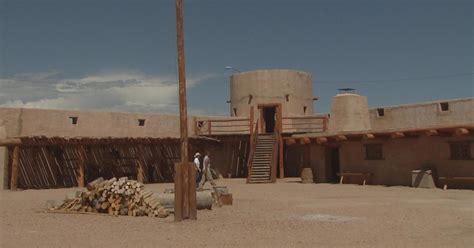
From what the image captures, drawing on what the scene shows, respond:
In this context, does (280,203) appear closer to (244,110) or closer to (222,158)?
(222,158)

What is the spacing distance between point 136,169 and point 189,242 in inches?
791

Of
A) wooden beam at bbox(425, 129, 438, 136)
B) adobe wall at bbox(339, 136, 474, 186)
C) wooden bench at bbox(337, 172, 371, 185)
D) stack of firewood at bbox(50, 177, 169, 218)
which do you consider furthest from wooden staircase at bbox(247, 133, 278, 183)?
stack of firewood at bbox(50, 177, 169, 218)

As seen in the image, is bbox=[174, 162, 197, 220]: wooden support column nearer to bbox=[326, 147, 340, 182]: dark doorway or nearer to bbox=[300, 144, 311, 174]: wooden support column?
bbox=[300, 144, 311, 174]: wooden support column

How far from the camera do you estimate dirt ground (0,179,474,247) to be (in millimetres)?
8844

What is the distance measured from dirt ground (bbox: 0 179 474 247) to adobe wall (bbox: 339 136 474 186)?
16.1 feet

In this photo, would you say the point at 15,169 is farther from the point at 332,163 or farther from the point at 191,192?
the point at 332,163

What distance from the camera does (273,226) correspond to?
10703 mm

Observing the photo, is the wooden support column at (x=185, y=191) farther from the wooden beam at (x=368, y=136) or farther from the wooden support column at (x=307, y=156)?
the wooden support column at (x=307, y=156)

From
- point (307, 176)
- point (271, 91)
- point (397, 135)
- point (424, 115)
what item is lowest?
point (307, 176)

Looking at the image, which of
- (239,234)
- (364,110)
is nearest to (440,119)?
(364,110)

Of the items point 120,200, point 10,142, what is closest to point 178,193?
point 120,200

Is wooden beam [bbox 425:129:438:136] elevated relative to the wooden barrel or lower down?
elevated

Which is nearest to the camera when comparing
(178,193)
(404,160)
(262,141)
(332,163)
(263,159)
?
(178,193)

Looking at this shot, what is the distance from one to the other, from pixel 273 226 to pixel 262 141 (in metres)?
18.5
